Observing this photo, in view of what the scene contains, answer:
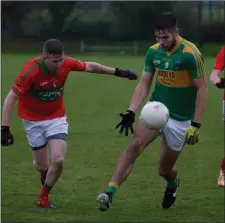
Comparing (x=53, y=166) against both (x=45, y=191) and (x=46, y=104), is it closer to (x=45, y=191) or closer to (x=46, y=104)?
(x=45, y=191)

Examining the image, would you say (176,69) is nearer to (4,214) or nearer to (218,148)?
(4,214)

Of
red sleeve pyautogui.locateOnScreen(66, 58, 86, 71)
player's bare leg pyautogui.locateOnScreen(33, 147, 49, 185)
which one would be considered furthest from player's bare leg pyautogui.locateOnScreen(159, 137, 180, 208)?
player's bare leg pyautogui.locateOnScreen(33, 147, 49, 185)

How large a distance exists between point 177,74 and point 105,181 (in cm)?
284

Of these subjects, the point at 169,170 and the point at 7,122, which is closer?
the point at 7,122

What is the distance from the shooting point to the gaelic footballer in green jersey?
806 centimetres

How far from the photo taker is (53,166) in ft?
28.9

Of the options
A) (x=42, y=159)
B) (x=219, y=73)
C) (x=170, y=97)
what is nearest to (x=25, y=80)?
(x=42, y=159)

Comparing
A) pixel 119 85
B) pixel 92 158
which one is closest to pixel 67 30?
pixel 119 85

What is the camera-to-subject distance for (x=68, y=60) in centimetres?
899

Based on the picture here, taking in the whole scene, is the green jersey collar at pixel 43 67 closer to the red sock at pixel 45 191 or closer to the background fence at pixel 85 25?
the red sock at pixel 45 191

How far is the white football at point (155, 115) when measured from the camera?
7988 millimetres

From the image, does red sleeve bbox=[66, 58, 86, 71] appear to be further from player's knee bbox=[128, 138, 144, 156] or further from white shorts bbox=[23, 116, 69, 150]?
Result: player's knee bbox=[128, 138, 144, 156]

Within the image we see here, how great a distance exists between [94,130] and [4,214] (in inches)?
323

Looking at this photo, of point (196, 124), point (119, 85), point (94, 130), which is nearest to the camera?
point (196, 124)
